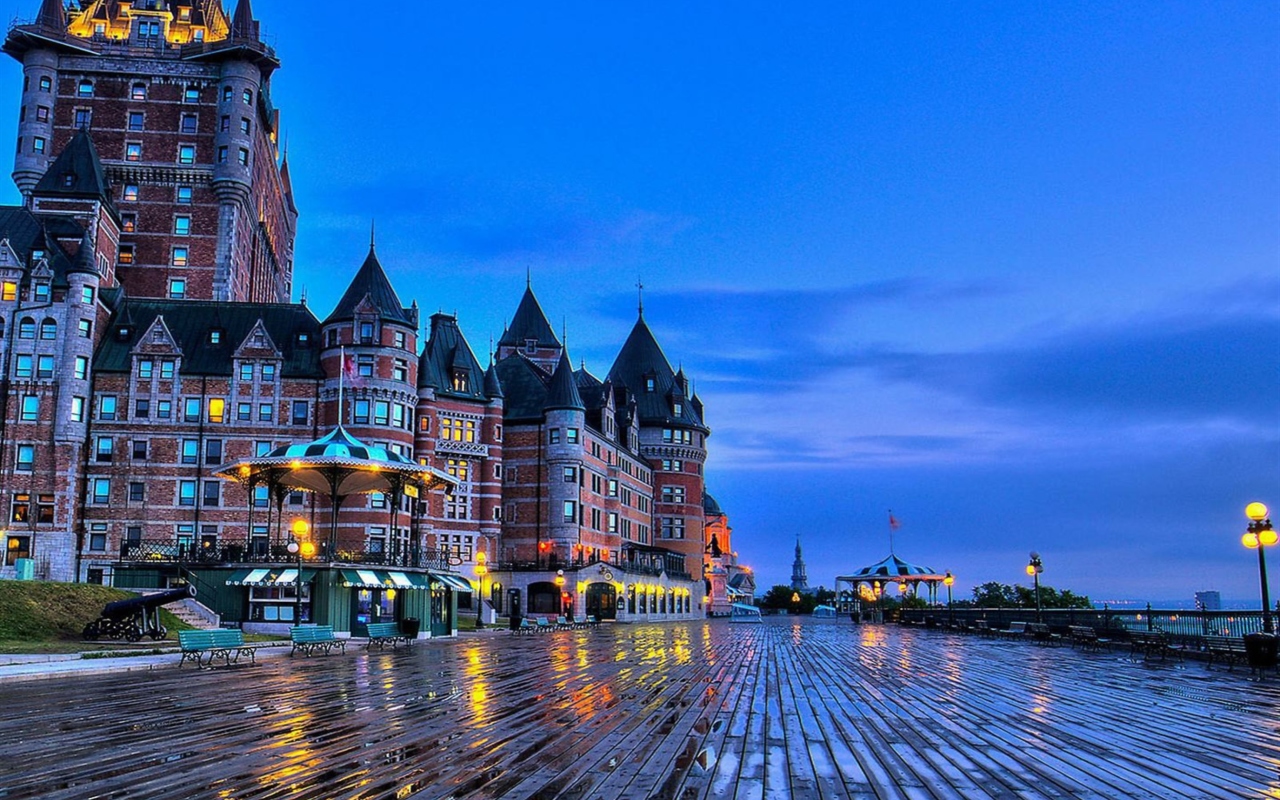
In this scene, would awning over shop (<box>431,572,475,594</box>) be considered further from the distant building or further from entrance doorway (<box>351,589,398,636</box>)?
the distant building

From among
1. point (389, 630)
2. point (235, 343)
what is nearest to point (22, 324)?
point (235, 343)

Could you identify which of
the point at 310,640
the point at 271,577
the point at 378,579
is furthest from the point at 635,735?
the point at 271,577

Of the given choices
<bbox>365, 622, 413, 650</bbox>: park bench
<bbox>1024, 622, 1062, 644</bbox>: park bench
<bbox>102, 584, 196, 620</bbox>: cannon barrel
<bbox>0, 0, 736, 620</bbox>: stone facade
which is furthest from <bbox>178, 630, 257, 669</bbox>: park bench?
<bbox>1024, 622, 1062, 644</bbox>: park bench

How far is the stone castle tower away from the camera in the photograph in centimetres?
7681

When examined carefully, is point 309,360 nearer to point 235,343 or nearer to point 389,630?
point 235,343

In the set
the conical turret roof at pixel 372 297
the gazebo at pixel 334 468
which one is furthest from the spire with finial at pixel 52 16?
the gazebo at pixel 334 468

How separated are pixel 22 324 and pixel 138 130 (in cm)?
2362

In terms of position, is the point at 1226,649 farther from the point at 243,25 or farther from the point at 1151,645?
the point at 243,25

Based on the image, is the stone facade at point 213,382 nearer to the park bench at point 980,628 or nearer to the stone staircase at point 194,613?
the stone staircase at point 194,613

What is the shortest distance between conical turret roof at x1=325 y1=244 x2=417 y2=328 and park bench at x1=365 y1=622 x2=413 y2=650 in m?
26.5

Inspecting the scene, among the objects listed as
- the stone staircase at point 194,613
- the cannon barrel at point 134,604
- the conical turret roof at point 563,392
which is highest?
the conical turret roof at point 563,392

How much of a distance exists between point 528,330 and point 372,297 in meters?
44.5

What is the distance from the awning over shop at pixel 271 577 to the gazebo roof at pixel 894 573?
54.5 meters

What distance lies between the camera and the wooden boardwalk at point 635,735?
1013 cm
